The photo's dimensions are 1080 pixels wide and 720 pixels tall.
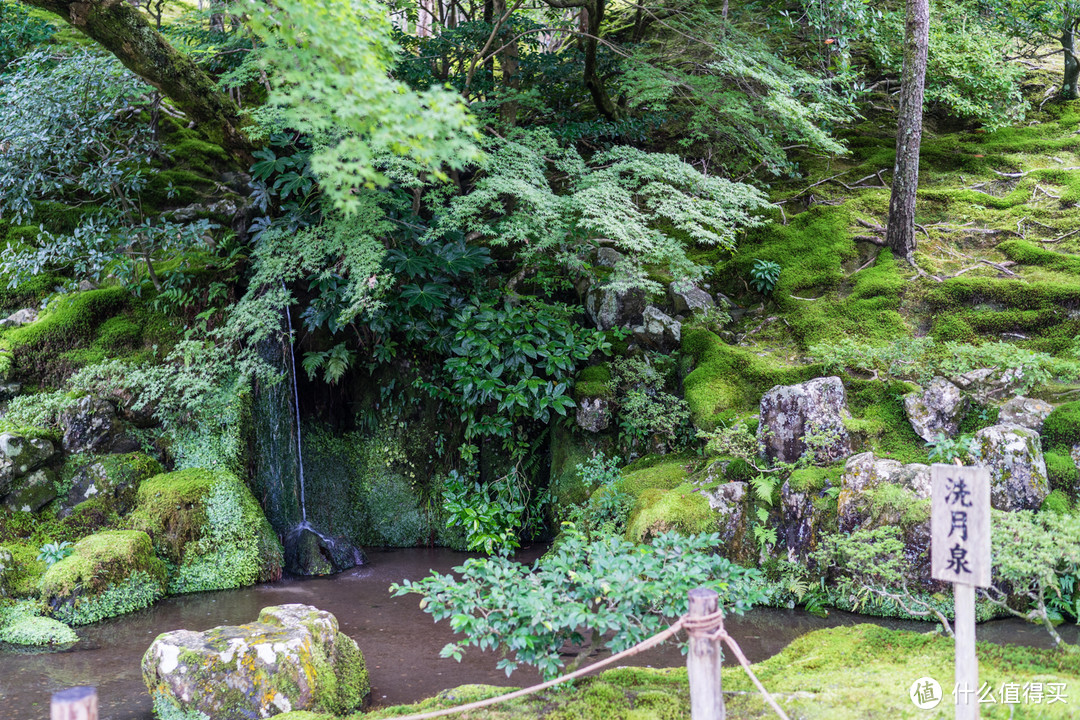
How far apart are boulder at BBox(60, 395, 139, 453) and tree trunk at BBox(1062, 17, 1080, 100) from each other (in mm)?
12907

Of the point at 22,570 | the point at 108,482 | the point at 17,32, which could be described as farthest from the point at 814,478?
the point at 17,32

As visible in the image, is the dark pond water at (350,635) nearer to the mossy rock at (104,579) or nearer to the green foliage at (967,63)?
the mossy rock at (104,579)

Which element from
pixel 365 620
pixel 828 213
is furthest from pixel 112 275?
pixel 828 213

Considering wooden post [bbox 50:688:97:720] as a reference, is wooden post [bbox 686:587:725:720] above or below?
below

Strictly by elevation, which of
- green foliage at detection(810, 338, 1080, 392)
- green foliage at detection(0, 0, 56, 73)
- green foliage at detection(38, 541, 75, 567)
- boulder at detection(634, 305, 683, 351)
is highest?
green foliage at detection(0, 0, 56, 73)

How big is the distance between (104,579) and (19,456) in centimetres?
175

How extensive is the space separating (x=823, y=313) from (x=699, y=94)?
9.87ft

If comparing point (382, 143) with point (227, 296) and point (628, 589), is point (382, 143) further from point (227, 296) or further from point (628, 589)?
point (227, 296)

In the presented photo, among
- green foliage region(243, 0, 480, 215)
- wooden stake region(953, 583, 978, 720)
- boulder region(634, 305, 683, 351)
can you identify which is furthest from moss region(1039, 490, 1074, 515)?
green foliage region(243, 0, 480, 215)

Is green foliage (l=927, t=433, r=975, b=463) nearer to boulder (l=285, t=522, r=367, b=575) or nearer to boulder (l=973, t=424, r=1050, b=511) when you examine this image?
boulder (l=973, t=424, r=1050, b=511)

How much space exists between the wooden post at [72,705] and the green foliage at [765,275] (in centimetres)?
778

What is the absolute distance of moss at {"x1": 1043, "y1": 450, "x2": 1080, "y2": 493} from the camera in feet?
18.6

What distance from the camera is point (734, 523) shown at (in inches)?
252

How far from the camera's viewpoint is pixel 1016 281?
7.51 m
